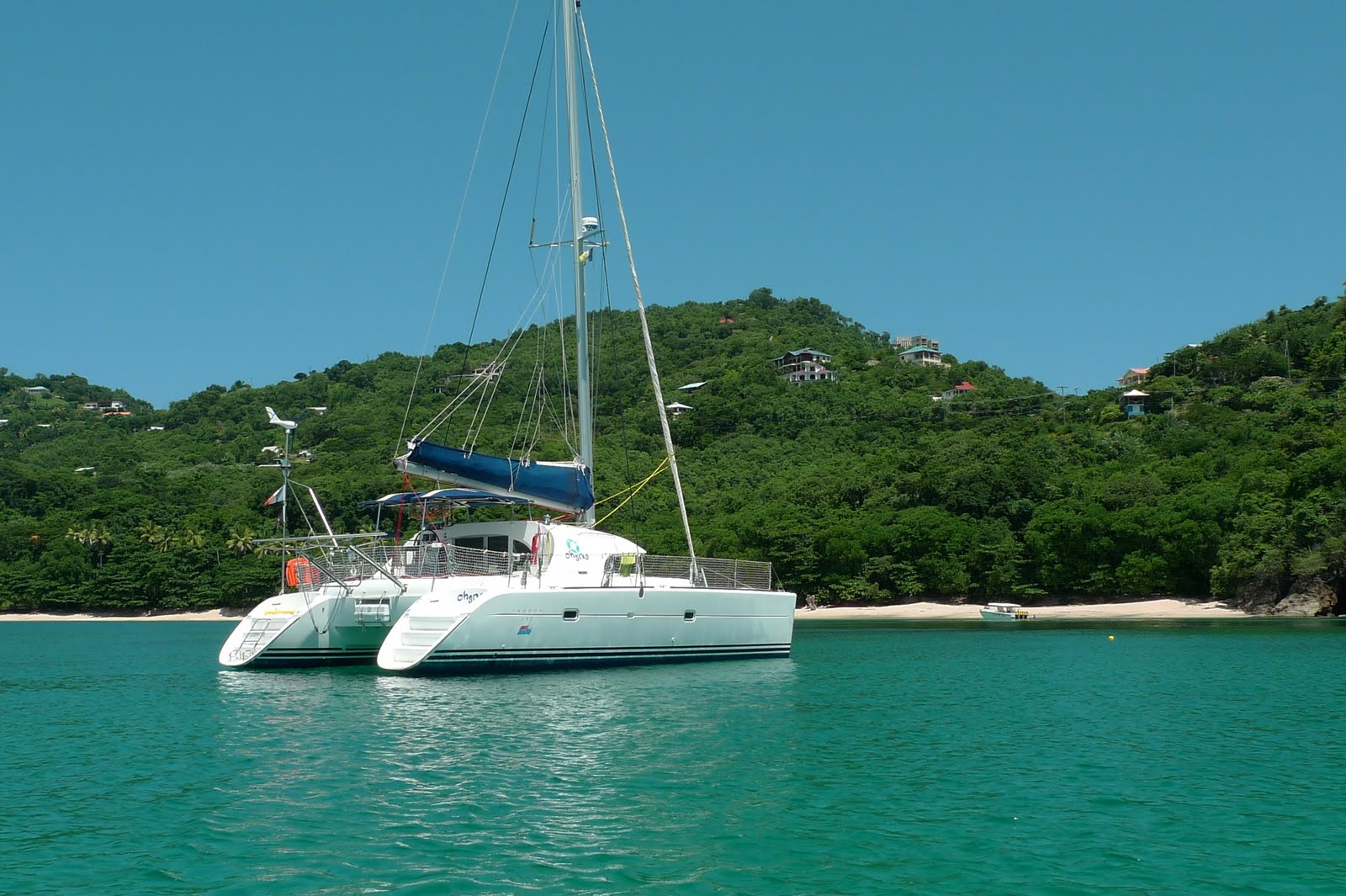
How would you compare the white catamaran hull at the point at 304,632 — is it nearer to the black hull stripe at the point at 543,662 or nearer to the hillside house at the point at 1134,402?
the black hull stripe at the point at 543,662

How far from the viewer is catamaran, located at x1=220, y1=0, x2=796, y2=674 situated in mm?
20531

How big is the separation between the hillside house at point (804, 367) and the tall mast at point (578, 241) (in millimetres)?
75208

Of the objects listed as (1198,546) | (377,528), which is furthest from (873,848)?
(1198,546)

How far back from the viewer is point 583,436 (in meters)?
24.4

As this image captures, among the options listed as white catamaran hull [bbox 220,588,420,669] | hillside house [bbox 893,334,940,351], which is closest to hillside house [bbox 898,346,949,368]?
hillside house [bbox 893,334,940,351]

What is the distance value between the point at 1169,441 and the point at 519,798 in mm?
60830

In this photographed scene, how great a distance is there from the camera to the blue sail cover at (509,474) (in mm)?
22797

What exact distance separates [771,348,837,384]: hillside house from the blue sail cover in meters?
76.2

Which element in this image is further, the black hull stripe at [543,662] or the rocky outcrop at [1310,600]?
the rocky outcrop at [1310,600]

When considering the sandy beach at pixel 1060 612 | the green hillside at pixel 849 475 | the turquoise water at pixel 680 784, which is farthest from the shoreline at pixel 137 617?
the turquoise water at pixel 680 784

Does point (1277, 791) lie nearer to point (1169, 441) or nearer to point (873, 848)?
point (873, 848)

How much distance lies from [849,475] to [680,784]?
57912mm

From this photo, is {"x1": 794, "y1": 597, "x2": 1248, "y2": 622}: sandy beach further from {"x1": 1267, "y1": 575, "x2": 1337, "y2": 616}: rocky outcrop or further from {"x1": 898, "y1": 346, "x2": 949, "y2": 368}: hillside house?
{"x1": 898, "y1": 346, "x2": 949, "y2": 368}: hillside house

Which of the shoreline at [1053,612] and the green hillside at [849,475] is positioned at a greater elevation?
the green hillside at [849,475]
